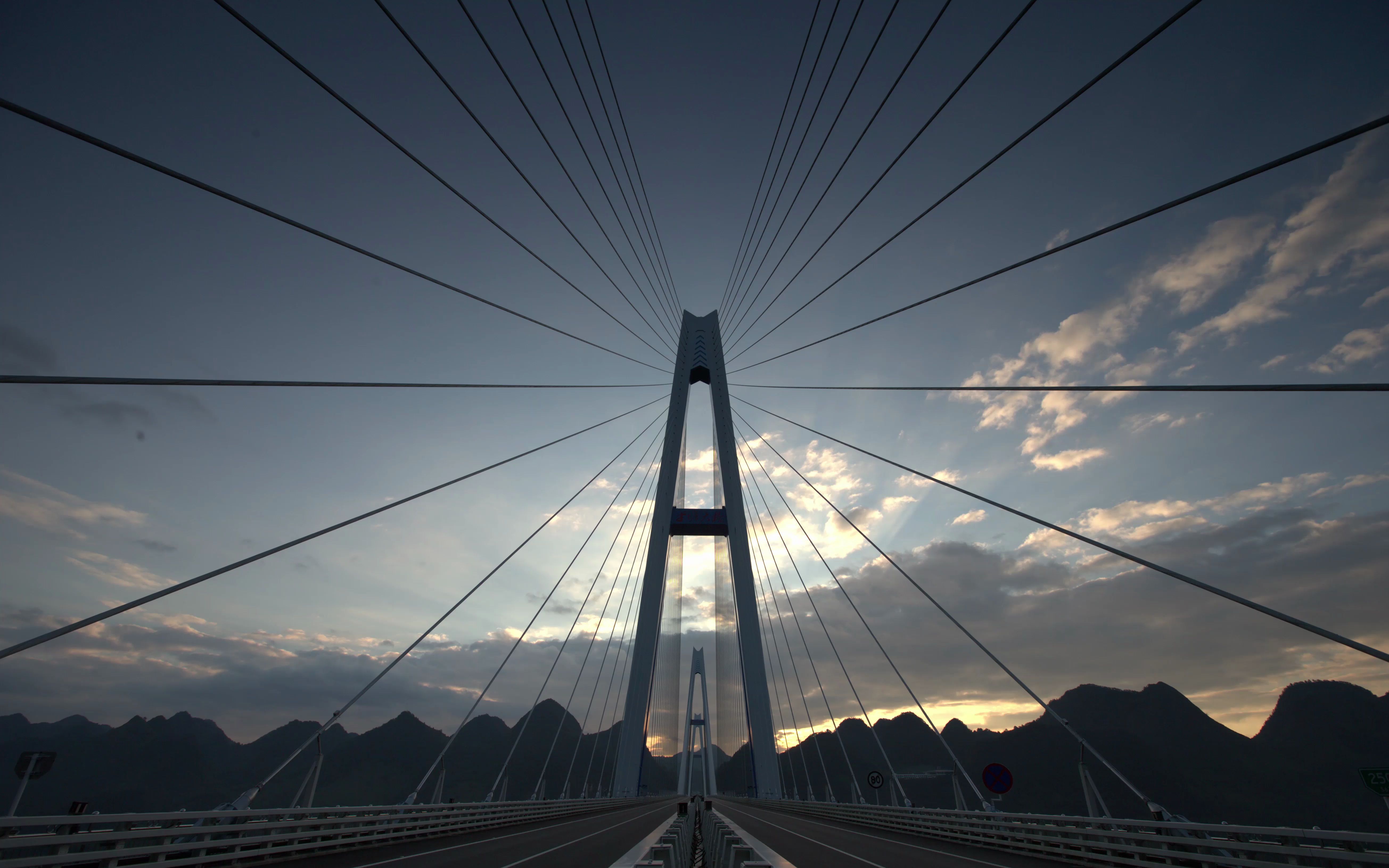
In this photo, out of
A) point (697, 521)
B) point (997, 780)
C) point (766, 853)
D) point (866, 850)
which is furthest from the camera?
point (697, 521)

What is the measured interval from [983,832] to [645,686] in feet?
44.0

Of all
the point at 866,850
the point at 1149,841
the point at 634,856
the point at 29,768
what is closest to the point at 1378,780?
the point at 1149,841

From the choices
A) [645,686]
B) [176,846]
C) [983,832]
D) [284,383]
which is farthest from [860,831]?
[284,383]

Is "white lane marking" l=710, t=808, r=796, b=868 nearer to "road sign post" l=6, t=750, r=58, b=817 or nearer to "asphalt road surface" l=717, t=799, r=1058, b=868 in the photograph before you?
"asphalt road surface" l=717, t=799, r=1058, b=868

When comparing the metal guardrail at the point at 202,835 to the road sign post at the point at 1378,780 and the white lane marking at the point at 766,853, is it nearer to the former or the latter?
the white lane marking at the point at 766,853

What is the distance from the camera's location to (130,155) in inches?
235

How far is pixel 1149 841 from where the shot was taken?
922 cm

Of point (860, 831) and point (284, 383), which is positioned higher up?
point (284, 383)

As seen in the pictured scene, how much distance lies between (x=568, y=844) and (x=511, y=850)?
73.9 inches

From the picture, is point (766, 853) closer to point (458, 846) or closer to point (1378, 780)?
point (1378, 780)

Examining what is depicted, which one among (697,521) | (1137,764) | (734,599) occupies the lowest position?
(1137,764)

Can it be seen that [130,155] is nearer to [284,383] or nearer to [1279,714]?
[284,383]

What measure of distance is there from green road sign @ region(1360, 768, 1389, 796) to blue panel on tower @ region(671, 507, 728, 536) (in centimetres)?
2226

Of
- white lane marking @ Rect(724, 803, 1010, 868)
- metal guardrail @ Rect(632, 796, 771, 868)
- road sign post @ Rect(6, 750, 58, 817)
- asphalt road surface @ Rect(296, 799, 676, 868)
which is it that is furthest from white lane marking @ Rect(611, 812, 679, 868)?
white lane marking @ Rect(724, 803, 1010, 868)
